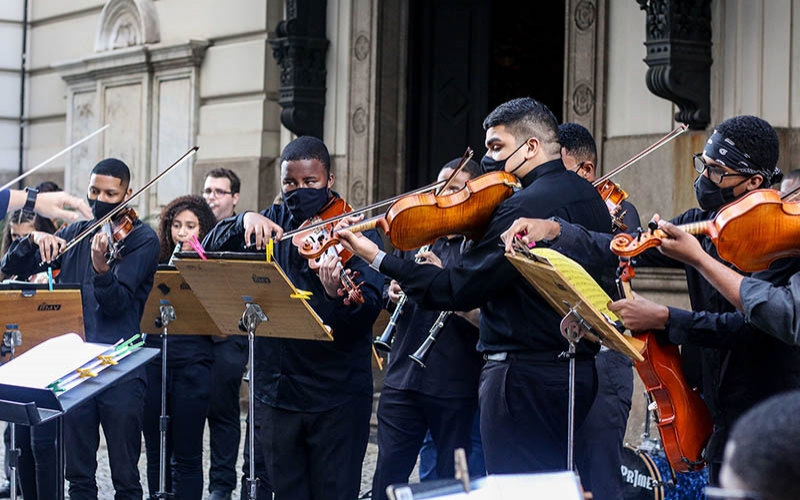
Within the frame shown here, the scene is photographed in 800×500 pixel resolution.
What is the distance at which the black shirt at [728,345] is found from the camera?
4250mm

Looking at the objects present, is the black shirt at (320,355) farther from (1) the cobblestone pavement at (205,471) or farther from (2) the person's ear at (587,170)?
(1) the cobblestone pavement at (205,471)

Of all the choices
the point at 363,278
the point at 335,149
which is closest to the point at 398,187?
the point at 335,149

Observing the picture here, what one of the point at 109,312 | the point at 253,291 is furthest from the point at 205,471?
the point at 253,291

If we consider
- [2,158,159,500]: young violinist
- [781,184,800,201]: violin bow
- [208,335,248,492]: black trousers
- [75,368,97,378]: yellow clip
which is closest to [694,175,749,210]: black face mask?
[781,184,800,201]: violin bow

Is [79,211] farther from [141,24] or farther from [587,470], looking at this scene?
[141,24]

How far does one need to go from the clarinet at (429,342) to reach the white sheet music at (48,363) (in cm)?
171

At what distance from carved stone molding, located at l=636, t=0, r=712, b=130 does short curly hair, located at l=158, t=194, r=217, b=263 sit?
116 inches

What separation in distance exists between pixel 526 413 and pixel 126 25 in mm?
9554

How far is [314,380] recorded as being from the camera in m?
5.41

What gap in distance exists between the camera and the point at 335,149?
1091cm

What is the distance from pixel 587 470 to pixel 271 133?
6611 millimetres

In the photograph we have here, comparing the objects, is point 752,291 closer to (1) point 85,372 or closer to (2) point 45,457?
(1) point 85,372

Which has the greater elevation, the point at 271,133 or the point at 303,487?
the point at 271,133

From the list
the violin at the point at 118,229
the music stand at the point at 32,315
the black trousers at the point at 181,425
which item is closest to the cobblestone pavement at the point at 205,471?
the black trousers at the point at 181,425
